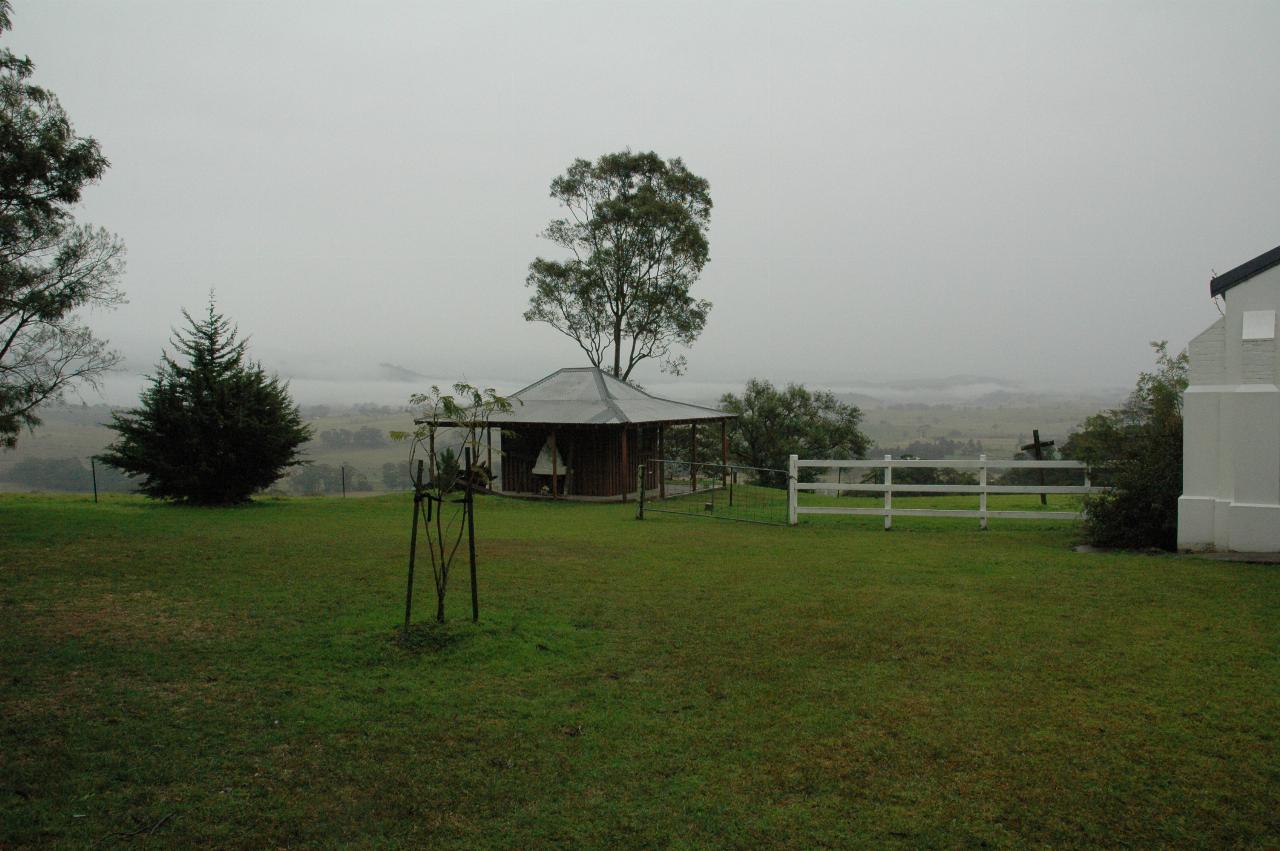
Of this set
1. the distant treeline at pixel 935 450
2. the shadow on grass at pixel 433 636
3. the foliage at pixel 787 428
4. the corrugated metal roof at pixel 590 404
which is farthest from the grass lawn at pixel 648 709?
the foliage at pixel 787 428

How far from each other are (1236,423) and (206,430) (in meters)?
18.6

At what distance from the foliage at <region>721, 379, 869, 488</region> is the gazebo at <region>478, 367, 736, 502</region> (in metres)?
12.9

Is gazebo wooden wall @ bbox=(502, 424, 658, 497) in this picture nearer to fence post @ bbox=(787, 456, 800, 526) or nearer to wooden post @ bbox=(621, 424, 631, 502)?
wooden post @ bbox=(621, 424, 631, 502)

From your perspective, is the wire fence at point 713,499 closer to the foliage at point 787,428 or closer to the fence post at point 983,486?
the fence post at point 983,486

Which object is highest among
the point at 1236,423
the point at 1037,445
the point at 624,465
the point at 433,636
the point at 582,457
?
the point at 1236,423

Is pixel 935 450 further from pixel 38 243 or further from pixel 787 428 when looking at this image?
pixel 38 243

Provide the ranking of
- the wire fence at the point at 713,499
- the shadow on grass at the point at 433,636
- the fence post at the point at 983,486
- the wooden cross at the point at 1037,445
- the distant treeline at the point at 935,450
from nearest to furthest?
1. the shadow on grass at the point at 433,636
2. the fence post at the point at 983,486
3. the wire fence at the point at 713,499
4. the wooden cross at the point at 1037,445
5. the distant treeline at the point at 935,450

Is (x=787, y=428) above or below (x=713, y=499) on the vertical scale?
above

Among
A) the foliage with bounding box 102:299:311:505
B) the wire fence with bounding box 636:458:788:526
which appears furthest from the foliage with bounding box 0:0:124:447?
the wire fence with bounding box 636:458:788:526

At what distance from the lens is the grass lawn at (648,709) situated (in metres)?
3.37

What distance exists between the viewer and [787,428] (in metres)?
36.7

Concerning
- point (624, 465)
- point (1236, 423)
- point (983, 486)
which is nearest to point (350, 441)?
point (624, 465)

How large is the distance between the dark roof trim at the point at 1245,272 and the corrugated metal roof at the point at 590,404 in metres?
13.6

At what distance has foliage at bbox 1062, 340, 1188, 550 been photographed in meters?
9.50
